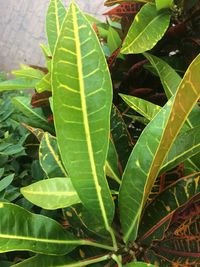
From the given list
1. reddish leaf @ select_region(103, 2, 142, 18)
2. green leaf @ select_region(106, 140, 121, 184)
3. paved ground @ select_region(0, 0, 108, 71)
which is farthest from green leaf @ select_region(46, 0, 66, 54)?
paved ground @ select_region(0, 0, 108, 71)

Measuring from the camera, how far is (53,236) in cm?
54

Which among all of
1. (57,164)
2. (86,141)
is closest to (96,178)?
(86,141)

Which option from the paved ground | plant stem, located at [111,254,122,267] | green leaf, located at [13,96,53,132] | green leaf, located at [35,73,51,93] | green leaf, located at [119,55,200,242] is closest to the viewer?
green leaf, located at [119,55,200,242]

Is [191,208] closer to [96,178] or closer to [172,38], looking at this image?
[96,178]

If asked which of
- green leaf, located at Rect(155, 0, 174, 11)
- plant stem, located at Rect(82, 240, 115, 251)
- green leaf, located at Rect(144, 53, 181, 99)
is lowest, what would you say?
plant stem, located at Rect(82, 240, 115, 251)

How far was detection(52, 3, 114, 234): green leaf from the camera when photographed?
41 cm

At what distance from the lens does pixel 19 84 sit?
0.84 m

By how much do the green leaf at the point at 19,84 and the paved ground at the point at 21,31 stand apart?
7.43 feet

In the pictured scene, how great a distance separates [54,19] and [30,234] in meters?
0.39

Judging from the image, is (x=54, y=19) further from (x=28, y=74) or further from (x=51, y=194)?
(x=51, y=194)

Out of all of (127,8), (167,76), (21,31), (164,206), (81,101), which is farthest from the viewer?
(21,31)

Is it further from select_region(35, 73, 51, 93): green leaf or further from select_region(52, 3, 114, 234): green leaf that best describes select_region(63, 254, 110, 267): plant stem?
select_region(35, 73, 51, 93): green leaf

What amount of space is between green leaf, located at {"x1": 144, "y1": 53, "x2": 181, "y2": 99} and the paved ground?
2439 millimetres

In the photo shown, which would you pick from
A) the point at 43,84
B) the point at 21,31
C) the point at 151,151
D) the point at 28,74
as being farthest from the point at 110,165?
the point at 21,31
